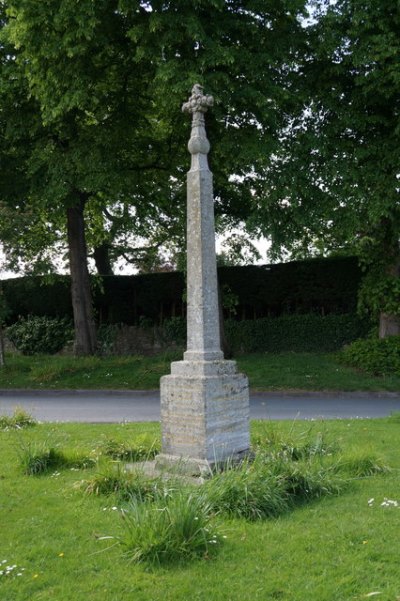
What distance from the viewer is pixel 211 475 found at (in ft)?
19.1

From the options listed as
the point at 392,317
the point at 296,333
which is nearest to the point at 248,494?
the point at 392,317

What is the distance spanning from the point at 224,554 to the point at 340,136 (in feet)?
45.3

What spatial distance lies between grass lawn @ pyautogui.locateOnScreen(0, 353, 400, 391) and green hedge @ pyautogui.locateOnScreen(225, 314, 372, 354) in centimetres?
125

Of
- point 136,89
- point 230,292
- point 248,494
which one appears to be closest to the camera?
point 248,494

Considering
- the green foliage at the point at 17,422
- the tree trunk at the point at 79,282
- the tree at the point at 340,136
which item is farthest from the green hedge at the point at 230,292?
the green foliage at the point at 17,422

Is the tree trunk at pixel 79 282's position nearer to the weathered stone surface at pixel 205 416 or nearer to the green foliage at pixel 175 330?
the green foliage at pixel 175 330

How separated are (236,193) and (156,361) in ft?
20.0

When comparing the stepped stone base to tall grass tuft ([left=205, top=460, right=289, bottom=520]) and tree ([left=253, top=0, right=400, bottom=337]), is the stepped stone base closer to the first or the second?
tall grass tuft ([left=205, top=460, right=289, bottom=520])

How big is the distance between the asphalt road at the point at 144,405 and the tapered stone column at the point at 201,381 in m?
3.79

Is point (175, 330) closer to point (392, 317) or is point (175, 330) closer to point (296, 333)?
point (296, 333)

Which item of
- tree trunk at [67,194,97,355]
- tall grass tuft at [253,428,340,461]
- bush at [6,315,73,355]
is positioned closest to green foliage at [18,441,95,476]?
tall grass tuft at [253,428,340,461]

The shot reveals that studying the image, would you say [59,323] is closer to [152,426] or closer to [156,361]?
[156,361]

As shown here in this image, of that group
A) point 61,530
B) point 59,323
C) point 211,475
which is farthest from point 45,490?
point 59,323

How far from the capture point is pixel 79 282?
1947cm
